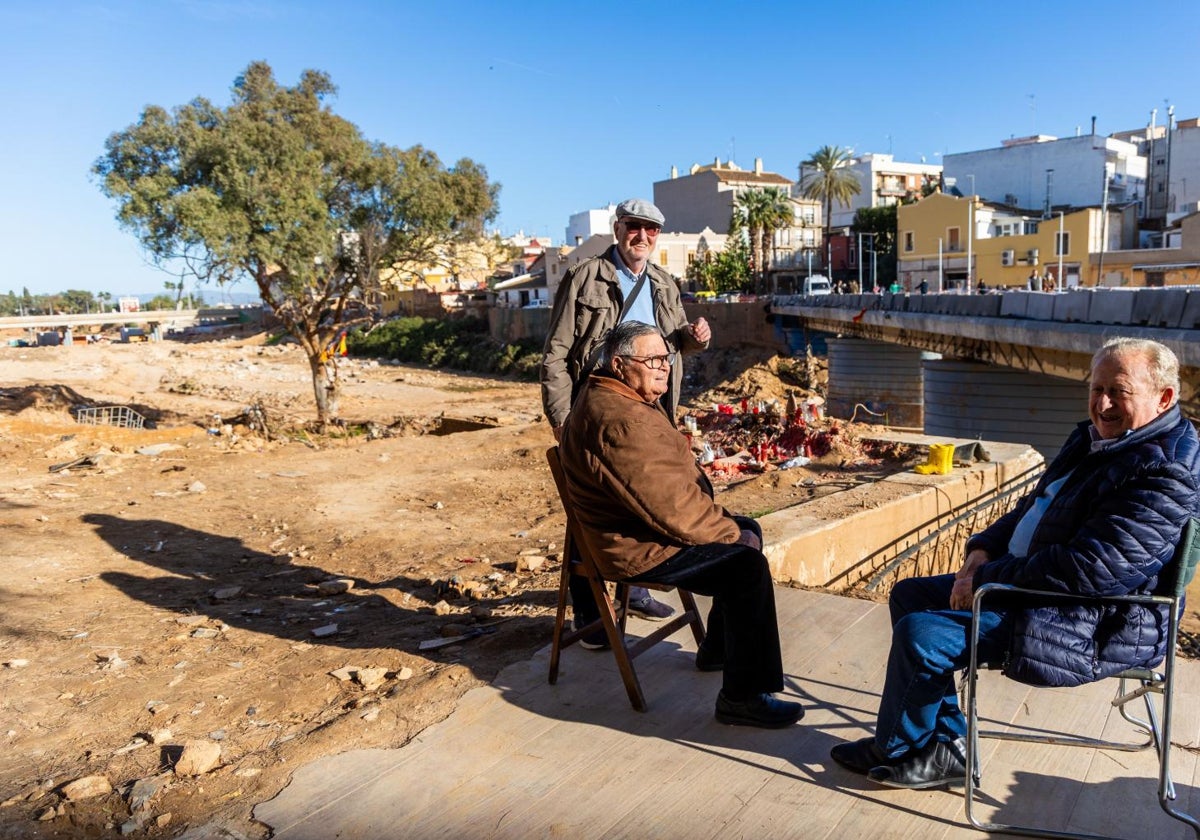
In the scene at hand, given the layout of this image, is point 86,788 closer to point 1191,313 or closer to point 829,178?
point 1191,313

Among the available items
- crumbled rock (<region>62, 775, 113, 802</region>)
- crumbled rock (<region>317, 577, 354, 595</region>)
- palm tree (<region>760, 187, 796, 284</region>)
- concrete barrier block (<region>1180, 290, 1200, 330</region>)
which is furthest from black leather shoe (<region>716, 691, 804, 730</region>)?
palm tree (<region>760, 187, 796, 284</region>)

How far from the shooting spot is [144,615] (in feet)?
17.8

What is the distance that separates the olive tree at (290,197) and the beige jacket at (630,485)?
1694 cm

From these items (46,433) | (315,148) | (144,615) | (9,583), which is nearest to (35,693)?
(144,615)

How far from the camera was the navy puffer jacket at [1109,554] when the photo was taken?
2.46 m

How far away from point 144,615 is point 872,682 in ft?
14.0

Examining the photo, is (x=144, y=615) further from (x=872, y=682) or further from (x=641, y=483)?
(x=872, y=682)

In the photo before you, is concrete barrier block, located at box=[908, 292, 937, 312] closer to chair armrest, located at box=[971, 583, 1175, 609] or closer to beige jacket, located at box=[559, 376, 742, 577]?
beige jacket, located at box=[559, 376, 742, 577]

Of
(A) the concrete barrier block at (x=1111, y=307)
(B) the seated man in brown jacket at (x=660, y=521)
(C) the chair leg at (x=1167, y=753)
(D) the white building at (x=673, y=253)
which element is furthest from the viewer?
(D) the white building at (x=673, y=253)

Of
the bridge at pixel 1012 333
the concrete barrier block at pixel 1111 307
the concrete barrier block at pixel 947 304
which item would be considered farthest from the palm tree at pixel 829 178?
the concrete barrier block at pixel 1111 307

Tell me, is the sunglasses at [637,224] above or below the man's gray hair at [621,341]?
above

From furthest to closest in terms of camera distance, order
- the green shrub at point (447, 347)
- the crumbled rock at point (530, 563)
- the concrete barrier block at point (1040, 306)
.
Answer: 1. the green shrub at point (447, 347)
2. the concrete barrier block at point (1040, 306)
3. the crumbled rock at point (530, 563)

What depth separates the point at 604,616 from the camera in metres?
3.40

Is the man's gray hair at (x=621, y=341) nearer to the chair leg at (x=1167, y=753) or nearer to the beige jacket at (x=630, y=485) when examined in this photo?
the beige jacket at (x=630, y=485)
